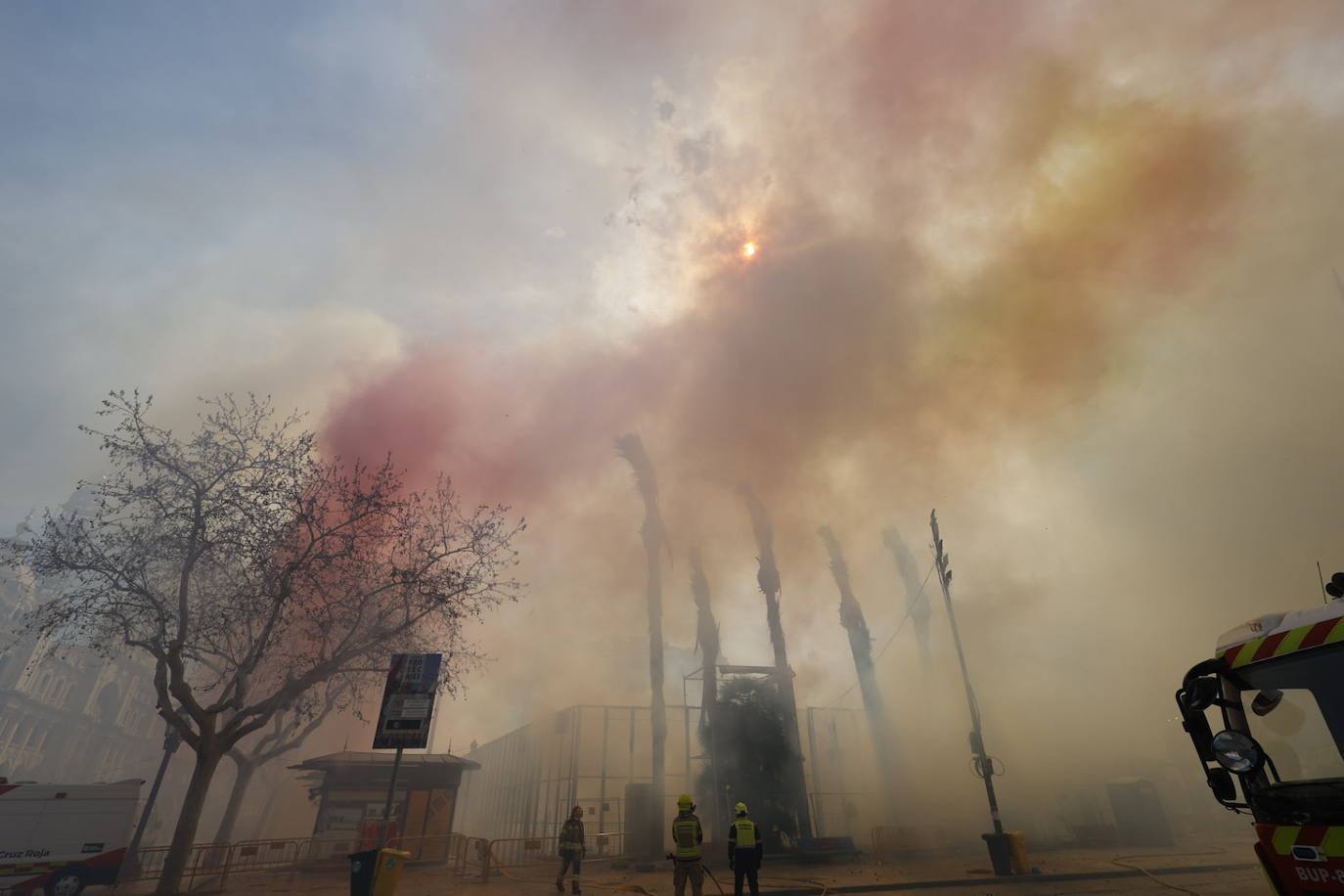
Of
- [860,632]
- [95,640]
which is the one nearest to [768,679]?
[860,632]

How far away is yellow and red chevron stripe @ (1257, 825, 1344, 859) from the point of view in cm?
379

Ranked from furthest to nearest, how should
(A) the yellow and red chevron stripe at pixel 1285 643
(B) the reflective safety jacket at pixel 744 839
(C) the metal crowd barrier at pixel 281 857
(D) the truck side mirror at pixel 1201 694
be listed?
(C) the metal crowd barrier at pixel 281 857
(B) the reflective safety jacket at pixel 744 839
(D) the truck side mirror at pixel 1201 694
(A) the yellow and red chevron stripe at pixel 1285 643

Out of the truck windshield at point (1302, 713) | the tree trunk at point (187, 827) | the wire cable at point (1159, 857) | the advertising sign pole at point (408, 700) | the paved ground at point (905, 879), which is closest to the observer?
the truck windshield at point (1302, 713)

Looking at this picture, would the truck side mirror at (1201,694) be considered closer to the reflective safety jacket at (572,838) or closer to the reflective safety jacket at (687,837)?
the reflective safety jacket at (687,837)

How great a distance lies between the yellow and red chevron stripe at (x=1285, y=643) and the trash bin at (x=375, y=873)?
32.1 feet

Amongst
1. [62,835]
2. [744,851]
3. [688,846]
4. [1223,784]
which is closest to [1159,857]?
[744,851]

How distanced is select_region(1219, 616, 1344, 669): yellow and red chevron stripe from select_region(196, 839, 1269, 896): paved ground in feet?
43.1

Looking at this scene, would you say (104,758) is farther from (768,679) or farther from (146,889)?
(768,679)

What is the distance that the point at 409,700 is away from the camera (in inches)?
377

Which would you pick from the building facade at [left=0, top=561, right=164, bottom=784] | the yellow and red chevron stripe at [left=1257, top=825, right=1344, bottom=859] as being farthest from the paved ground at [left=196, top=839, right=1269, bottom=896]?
the building facade at [left=0, top=561, right=164, bottom=784]

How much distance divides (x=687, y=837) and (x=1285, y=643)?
10.3 metres

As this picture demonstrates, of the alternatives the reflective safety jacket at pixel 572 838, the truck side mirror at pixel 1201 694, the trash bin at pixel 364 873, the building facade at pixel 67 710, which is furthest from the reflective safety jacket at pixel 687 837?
the building facade at pixel 67 710

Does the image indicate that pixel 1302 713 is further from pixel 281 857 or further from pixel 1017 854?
pixel 281 857

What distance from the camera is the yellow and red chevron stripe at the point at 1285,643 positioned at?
168 inches
